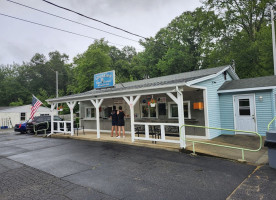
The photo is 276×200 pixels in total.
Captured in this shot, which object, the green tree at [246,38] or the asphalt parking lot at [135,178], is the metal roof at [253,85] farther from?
the green tree at [246,38]

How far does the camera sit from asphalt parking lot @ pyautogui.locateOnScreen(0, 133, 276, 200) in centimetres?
376

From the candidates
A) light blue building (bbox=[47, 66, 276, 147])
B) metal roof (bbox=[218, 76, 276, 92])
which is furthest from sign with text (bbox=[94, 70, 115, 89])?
metal roof (bbox=[218, 76, 276, 92])

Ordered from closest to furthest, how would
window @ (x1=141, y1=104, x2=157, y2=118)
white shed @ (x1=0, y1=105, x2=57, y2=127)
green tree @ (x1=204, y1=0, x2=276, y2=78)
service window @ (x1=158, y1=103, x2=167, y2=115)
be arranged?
service window @ (x1=158, y1=103, x2=167, y2=115), window @ (x1=141, y1=104, x2=157, y2=118), green tree @ (x1=204, y1=0, x2=276, y2=78), white shed @ (x1=0, y1=105, x2=57, y2=127)

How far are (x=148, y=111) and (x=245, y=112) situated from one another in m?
5.45

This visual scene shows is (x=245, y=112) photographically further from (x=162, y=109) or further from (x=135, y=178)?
(x=135, y=178)

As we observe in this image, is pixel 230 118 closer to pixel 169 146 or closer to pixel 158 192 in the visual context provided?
pixel 169 146

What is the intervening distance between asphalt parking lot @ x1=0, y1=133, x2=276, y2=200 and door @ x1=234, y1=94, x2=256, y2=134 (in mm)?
4689

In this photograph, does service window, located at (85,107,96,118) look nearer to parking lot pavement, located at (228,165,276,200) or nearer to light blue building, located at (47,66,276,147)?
light blue building, located at (47,66,276,147)

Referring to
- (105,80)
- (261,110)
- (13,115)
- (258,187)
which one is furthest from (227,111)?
(13,115)

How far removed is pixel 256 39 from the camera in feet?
73.0

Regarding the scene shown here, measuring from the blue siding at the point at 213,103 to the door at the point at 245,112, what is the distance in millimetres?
945

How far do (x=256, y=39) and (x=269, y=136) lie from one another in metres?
22.2

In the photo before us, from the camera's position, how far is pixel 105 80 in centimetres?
1368

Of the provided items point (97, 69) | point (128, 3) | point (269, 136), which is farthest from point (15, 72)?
point (269, 136)
